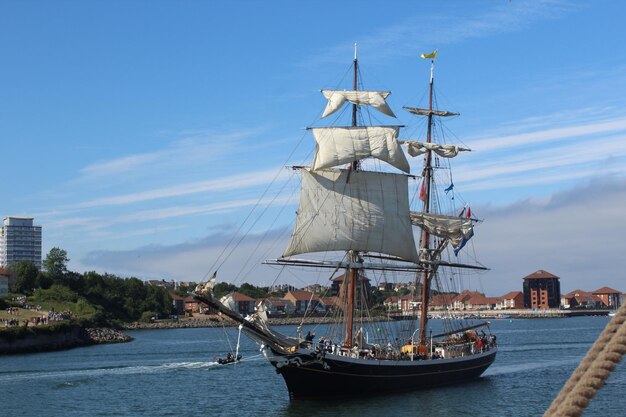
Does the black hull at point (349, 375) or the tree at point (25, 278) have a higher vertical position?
the tree at point (25, 278)

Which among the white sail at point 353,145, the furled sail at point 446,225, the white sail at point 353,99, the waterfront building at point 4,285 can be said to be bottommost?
the waterfront building at point 4,285

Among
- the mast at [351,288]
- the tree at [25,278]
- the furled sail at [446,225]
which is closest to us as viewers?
the mast at [351,288]

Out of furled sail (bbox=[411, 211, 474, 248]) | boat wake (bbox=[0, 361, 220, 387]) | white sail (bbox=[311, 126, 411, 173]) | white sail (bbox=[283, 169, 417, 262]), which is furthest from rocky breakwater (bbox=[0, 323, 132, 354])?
furled sail (bbox=[411, 211, 474, 248])

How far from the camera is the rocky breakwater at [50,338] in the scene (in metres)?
93.9

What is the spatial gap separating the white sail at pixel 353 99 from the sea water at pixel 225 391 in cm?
1980

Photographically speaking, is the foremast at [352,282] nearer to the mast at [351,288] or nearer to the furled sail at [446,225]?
the mast at [351,288]

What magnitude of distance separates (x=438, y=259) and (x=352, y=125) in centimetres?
1382

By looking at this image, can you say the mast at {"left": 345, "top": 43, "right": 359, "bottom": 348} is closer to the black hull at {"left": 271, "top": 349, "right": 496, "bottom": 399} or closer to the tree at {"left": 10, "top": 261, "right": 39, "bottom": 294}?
the black hull at {"left": 271, "top": 349, "right": 496, "bottom": 399}

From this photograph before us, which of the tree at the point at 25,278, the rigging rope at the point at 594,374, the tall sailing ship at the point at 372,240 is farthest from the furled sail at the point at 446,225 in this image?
the tree at the point at 25,278

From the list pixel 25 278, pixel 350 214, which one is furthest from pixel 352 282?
pixel 25 278

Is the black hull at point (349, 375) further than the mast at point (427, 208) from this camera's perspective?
No

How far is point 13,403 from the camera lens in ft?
166

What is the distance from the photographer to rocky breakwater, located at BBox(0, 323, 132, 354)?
308 feet

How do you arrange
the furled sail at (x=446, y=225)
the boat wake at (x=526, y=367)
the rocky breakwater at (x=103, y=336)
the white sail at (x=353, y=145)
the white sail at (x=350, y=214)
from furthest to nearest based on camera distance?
the rocky breakwater at (x=103, y=336)
the furled sail at (x=446, y=225)
the boat wake at (x=526, y=367)
the white sail at (x=353, y=145)
the white sail at (x=350, y=214)
